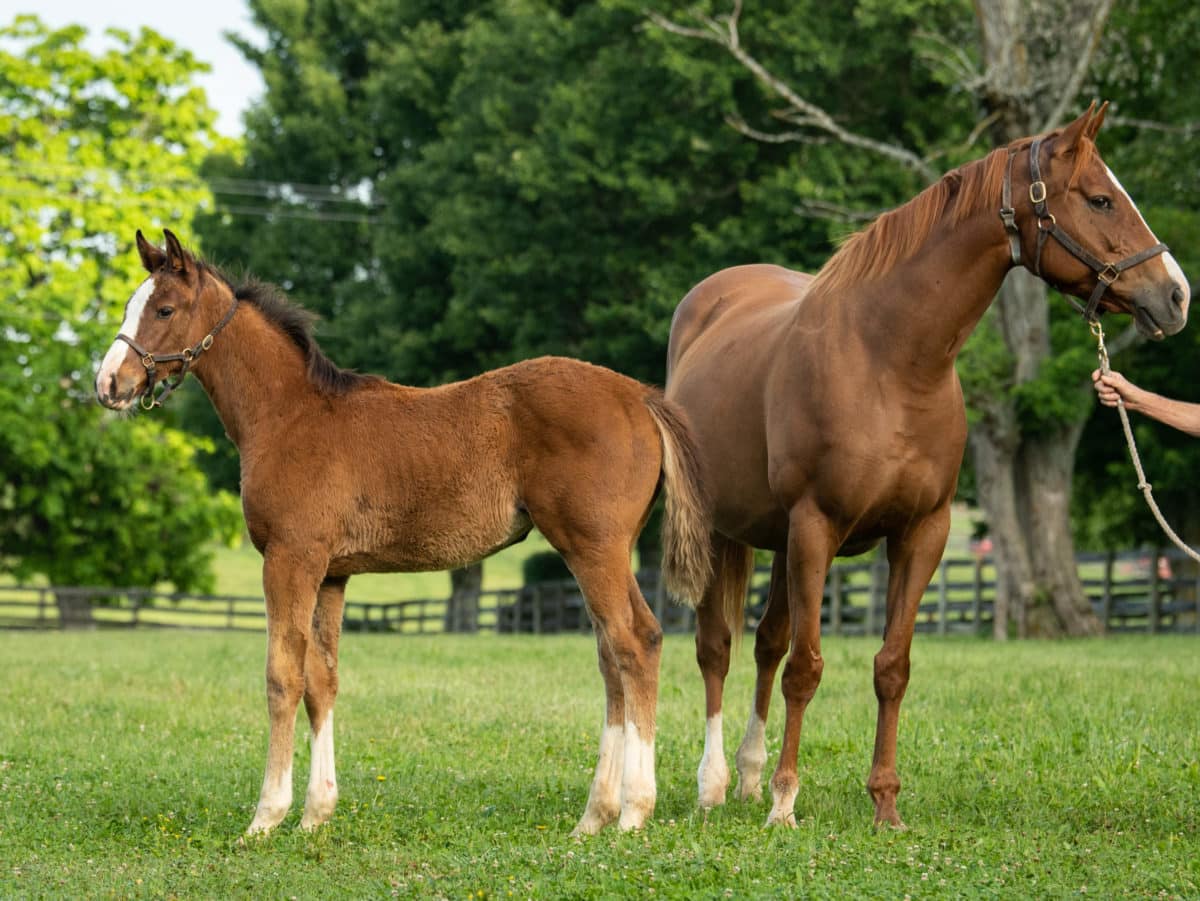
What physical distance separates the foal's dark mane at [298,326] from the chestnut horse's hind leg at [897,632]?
2745 mm

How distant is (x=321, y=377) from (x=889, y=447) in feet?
9.12

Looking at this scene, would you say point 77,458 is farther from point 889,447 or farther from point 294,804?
point 889,447

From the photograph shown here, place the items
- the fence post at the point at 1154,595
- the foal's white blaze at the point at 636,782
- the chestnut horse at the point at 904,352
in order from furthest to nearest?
the fence post at the point at 1154,595 < the foal's white blaze at the point at 636,782 < the chestnut horse at the point at 904,352

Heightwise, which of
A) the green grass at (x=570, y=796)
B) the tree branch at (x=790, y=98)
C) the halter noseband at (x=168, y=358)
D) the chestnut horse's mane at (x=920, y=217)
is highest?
the tree branch at (x=790, y=98)

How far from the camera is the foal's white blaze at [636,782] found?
6.89m

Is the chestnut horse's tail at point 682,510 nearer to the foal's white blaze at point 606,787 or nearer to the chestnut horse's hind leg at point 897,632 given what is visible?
the foal's white blaze at point 606,787

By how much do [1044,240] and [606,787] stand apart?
125 inches

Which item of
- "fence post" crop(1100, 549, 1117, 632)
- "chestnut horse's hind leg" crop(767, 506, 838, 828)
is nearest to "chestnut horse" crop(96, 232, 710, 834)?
"chestnut horse's hind leg" crop(767, 506, 838, 828)

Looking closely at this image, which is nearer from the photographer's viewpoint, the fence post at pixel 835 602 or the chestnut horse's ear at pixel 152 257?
the chestnut horse's ear at pixel 152 257

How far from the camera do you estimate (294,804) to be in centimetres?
812

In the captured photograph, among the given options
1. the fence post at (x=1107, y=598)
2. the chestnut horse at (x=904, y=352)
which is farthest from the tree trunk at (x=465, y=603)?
the chestnut horse at (x=904, y=352)

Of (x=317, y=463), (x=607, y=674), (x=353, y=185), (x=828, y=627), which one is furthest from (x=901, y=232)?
(x=353, y=185)

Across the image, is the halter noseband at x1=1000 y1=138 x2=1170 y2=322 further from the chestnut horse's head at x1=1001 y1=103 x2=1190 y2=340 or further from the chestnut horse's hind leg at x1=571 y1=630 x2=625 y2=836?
the chestnut horse's hind leg at x1=571 y1=630 x2=625 y2=836

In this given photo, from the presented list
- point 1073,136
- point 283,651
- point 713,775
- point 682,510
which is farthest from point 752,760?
point 1073,136
